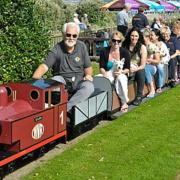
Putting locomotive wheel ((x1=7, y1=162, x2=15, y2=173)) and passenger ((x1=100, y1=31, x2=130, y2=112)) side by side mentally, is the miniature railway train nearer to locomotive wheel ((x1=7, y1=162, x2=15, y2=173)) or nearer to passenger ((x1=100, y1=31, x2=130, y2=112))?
locomotive wheel ((x1=7, y1=162, x2=15, y2=173))

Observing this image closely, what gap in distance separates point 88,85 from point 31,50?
1.87 m

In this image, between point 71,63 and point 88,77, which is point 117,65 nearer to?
point 88,77

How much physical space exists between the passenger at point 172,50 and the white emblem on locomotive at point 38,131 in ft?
21.9

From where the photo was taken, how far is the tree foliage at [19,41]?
8.70 metres

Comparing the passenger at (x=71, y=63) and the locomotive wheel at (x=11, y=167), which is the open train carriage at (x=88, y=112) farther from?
the locomotive wheel at (x=11, y=167)

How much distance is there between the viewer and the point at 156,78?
11.4 metres

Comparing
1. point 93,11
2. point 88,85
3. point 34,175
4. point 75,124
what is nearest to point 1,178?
point 34,175

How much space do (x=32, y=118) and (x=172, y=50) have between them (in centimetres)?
721

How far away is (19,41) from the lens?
8875 mm

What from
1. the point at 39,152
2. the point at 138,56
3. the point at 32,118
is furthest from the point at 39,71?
the point at 138,56

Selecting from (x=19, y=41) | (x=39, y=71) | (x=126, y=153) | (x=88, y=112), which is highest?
(x=19, y=41)

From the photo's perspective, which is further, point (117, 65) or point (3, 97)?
point (117, 65)

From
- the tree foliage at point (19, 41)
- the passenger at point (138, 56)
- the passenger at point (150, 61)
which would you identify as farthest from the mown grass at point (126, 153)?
the tree foliage at point (19, 41)

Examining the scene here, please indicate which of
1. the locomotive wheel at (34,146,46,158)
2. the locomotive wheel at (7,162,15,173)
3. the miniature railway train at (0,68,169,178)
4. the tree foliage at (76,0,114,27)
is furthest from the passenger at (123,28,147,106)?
the tree foliage at (76,0,114,27)
